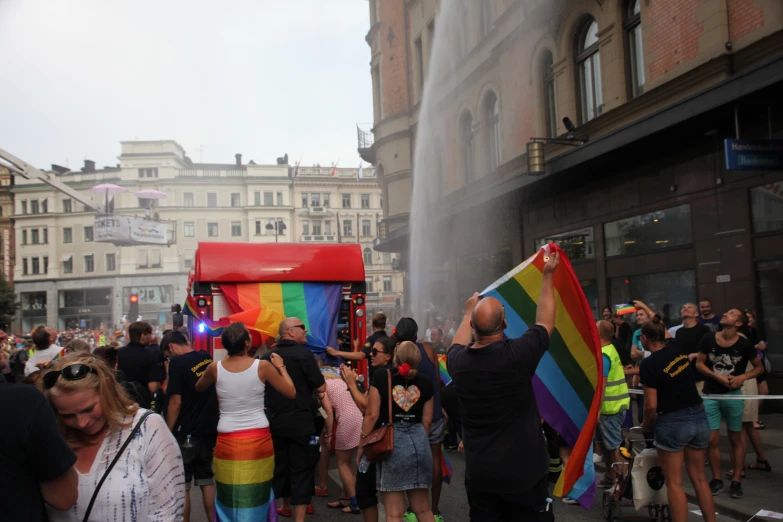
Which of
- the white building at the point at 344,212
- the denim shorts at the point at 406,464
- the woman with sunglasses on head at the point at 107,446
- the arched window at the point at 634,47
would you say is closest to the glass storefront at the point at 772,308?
the arched window at the point at 634,47

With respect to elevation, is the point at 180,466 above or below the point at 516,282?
below

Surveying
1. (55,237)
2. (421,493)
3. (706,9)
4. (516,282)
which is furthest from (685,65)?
(55,237)

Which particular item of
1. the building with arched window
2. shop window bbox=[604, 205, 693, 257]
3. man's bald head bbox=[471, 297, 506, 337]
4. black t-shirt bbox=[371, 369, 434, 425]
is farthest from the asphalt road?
shop window bbox=[604, 205, 693, 257]

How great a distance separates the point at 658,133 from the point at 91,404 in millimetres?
11311

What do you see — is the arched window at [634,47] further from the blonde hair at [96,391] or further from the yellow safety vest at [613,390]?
the blonde hair at [96,391]

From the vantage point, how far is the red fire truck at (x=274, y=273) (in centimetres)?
955

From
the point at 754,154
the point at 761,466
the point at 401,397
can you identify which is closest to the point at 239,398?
the point at 401,397

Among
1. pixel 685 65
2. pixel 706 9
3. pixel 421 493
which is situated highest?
pixel 706 9

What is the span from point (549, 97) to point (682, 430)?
531 inches

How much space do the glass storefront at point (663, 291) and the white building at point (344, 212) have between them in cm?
5405

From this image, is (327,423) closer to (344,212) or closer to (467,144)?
(467,144)

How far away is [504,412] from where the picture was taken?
3.79 m

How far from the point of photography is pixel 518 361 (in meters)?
3.68

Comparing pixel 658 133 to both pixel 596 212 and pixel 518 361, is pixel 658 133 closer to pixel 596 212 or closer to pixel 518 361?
pixel 596 212
